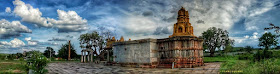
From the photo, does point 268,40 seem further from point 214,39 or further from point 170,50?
point 170,50

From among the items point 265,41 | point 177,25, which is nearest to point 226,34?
point 265,41

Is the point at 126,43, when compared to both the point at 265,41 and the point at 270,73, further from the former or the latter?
the point at 265,41

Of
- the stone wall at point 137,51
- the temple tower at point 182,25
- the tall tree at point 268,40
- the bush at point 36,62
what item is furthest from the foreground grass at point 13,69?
the tall tree at point 268,40

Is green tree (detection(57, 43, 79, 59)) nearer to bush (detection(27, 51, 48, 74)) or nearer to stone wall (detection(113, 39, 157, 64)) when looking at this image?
stone wall (detection(113, 39, 157, 64))

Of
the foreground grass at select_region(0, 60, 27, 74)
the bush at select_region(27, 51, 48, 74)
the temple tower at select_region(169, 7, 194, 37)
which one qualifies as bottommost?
the foreground grass at select_region(0, 60, 27, 74)

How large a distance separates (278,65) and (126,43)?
15124mm

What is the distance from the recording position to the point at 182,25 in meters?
19.9

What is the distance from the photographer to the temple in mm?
17406

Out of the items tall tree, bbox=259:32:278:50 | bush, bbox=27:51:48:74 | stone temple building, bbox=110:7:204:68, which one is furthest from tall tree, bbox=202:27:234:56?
bush, bbox=27:51:48:74

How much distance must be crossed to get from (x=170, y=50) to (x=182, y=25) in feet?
12.3

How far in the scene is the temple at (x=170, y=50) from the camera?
57.1 ft

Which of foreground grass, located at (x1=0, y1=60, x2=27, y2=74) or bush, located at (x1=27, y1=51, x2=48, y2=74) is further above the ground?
bush, located at (x1=27, y1=51, x2=48, y2=74)

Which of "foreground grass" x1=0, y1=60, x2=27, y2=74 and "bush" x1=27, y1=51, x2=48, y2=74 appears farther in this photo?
"foreground grass" x1=0, y1=60, x2=27, y2=74

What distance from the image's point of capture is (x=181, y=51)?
17562 millimetres
